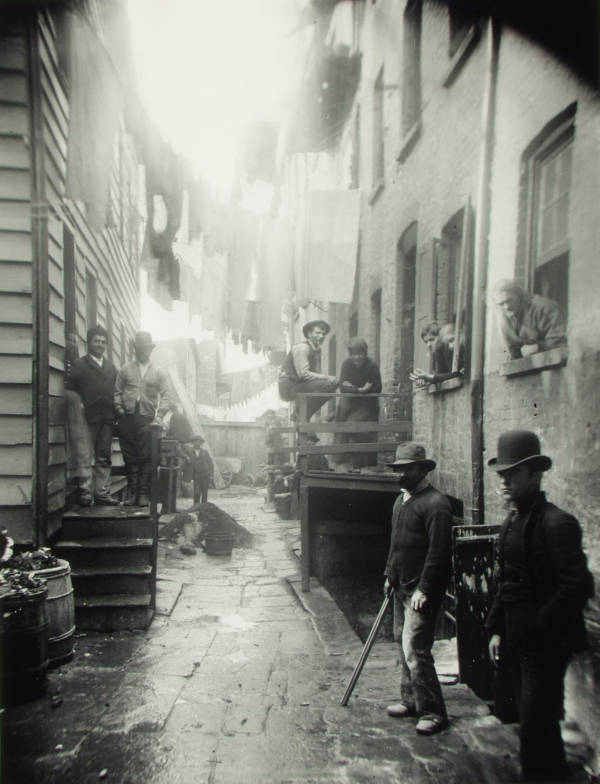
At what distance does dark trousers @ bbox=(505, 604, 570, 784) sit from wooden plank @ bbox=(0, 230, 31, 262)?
524 cm

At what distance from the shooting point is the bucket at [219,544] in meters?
10.5

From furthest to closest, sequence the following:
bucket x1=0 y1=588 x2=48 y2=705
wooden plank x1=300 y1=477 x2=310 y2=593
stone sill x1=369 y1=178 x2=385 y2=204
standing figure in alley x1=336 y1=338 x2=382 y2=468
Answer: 1. stone sill x1=369 y1=178 x2=385 y2=204
2. standing figure in alley x1=336 y1=338 x2=382 y2=468
3. wooden plank x1=300 y1=477 x2=310 y2=593
4. bucket x1=0 y1=588 x2=48 y2=705

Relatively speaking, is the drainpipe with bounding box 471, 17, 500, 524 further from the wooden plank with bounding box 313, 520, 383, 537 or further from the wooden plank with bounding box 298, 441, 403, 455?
the wooden plank with bounding box 313, 520, 383, 537

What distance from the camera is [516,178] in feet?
18.0

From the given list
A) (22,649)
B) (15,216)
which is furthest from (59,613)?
(15,216)

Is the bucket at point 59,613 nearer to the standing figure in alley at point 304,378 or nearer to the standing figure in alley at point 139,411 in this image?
the standing figure in alley at point 139,411

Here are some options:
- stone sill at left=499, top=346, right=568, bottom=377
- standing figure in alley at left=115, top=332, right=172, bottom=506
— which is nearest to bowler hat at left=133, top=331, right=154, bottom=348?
standing figure in alley at left=115, top=332, right=172, bottom=506

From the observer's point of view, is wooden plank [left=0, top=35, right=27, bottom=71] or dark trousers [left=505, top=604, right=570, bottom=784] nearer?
dark trousers [left=505, top=604, right=570, bottom=784]

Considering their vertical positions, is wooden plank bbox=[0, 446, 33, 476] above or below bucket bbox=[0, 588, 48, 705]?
above

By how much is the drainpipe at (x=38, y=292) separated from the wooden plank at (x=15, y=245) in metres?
0.06

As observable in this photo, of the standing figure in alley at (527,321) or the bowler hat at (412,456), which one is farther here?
the standing figure in alley at (527,321)

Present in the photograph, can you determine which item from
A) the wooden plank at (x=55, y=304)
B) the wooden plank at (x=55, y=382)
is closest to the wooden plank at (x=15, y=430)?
the wooden plank at (x=55, y=382)

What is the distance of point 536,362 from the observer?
15.4 ft

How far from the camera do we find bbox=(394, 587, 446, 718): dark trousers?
4.23 m
